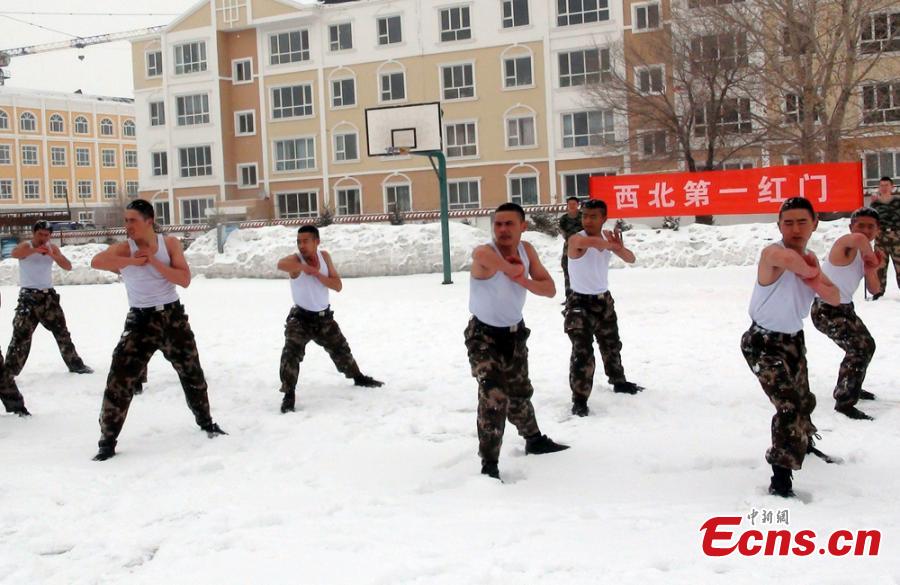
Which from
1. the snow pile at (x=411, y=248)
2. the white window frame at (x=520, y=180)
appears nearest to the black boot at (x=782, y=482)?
the snow pile at (x=411, y=248)

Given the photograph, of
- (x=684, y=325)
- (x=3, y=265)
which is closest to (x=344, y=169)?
(x=3, y=265)

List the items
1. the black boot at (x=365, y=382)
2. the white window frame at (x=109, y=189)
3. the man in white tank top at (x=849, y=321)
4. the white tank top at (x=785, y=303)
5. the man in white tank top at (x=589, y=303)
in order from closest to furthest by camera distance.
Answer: the white tank top at (x=785, y=303) → the man in white tank top at (x=849, y=321) → the man in white tank top at (x=589, y=303) → the black boot at (x=365, y=382) → the white window frame at (x=109, y=189)

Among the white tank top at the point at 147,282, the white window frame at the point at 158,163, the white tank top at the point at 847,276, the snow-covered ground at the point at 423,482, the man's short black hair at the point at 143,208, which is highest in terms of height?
the white window frame at the point at 158,163

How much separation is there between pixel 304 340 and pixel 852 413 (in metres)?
4.85

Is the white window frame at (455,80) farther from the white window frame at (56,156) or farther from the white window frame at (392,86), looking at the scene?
the white window frame at (56,156)

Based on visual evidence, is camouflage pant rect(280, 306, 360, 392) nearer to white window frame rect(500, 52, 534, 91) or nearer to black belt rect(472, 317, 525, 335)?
black belt rect(472, 317, 525, 335)

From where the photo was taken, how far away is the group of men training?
5.03 meters

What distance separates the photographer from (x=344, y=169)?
142 ft

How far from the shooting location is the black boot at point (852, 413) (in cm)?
675

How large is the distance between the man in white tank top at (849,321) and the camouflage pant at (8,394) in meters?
7.25

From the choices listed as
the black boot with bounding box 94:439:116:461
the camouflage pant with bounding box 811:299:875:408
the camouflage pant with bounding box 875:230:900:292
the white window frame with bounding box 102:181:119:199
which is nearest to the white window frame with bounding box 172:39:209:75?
the white window frame with bounding box 102:181:119:199

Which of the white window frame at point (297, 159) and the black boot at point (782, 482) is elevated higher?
the white window frame at point (297, 159)

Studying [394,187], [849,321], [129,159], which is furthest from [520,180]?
[129,159]

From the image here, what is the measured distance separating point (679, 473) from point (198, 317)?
38.2 ft
